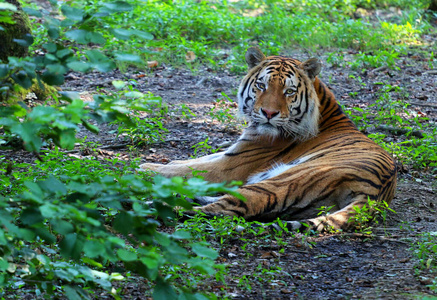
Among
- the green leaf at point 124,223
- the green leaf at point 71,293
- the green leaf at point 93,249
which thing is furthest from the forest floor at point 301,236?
the green leaf at point 93,249

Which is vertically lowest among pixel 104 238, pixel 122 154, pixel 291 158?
pixel 122 154

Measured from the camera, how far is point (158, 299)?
1.97 metres

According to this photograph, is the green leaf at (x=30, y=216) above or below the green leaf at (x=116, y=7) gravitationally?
below

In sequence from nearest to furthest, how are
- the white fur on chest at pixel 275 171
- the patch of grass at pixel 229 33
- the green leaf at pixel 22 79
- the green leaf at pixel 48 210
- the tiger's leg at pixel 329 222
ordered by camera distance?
the green leaf at pixel 48 210, the green leaf at pixel 22 79, the tiger's leg at pixel 329 222, the white fur on chest at pixel 275 171, the patch of grass at pixel 229 33

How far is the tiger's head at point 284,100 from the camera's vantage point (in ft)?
15.3

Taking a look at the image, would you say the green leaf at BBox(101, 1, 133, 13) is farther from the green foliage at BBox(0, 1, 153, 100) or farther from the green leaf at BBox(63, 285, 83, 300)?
the green leaf at BBox(63, 285, 83, 300)

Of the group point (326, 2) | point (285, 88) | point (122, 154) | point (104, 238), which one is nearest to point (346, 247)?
point (285, 88)

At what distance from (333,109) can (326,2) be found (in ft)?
23.8

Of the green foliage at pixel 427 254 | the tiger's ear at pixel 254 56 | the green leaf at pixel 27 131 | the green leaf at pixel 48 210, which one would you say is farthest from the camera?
the tiger's ear at pixel 254 56

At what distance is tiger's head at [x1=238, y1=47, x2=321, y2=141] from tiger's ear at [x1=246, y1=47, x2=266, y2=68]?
131mm

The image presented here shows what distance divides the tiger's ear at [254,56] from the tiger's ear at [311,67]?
410mm

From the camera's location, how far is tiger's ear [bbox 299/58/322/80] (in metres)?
4.80

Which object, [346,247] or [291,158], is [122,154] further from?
[346,247]

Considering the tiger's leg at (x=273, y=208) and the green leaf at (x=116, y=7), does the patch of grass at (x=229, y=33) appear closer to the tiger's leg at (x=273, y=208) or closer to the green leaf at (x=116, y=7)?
the tiger's leg at (x=273, y=208)
